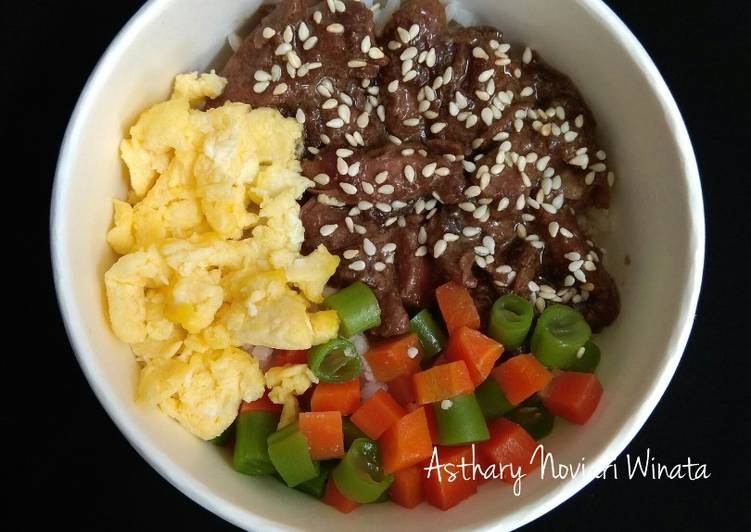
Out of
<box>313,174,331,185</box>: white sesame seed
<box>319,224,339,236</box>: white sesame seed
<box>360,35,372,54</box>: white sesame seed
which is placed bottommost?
<box>319,224,339,236</box>: white sesame seed

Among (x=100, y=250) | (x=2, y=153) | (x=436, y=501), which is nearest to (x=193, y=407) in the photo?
(x=100, y=250)

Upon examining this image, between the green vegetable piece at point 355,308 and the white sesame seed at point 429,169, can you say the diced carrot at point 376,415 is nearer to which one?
the green vegetable piece at point 355,308

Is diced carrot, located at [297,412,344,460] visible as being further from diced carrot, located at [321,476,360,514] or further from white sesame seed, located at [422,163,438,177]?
white sesame seed, located at [422,163,438,177]

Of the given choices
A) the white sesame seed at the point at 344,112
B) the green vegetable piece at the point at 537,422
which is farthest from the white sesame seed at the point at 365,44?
the green vegetable piece at the point at 537,422

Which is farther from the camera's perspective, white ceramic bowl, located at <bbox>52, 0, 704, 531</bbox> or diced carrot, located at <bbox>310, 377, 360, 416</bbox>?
diced carrot, located at <bbox>310, 377, 360, 416</bbox>

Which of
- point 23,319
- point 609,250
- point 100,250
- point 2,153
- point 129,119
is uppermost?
point 609,250

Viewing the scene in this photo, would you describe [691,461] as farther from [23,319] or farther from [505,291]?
[23,319]

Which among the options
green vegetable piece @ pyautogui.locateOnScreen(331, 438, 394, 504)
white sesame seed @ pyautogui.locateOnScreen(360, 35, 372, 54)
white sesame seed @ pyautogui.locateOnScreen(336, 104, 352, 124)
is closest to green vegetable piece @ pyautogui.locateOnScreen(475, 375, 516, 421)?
green vegetable piece @ pyautogui.locateOnScreen(331, 438, 394, 504)
